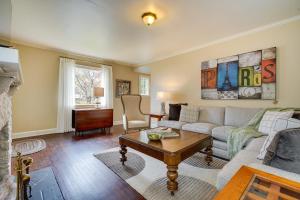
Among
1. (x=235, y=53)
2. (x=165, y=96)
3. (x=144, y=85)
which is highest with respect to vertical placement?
(x=235, y=53)

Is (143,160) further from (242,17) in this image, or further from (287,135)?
(242,17)

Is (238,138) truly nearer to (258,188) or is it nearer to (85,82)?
(258,188)

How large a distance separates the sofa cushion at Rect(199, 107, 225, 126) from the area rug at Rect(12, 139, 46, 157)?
11.4 feet

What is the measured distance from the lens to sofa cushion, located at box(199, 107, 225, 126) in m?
3.17

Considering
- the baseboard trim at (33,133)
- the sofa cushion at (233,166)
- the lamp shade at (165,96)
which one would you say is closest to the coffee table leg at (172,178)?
the sofa cushion at (233,166)

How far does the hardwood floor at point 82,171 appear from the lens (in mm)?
1624

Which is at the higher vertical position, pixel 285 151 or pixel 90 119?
pixel 285 151

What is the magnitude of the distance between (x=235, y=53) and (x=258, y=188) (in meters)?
3.20

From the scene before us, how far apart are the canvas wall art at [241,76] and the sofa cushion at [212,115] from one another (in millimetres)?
368

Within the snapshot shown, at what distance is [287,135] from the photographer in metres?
1.13

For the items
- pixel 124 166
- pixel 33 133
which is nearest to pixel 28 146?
pixel 33 133

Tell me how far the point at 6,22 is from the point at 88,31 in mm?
1408

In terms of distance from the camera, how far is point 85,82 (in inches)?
193

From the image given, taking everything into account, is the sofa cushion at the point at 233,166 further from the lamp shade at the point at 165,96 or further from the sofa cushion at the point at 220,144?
the lamp shade at the point at 165,96
